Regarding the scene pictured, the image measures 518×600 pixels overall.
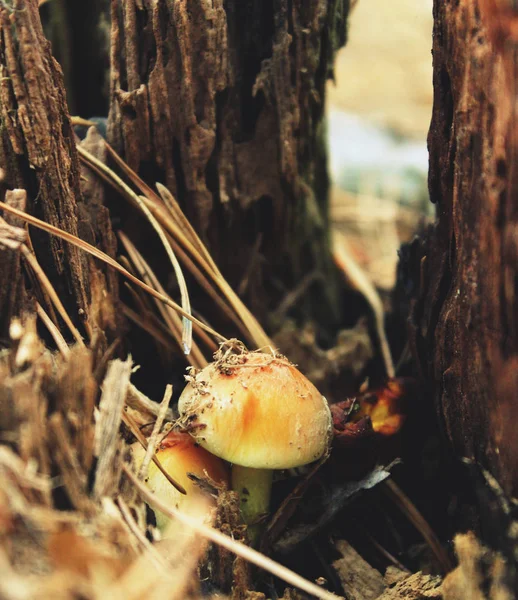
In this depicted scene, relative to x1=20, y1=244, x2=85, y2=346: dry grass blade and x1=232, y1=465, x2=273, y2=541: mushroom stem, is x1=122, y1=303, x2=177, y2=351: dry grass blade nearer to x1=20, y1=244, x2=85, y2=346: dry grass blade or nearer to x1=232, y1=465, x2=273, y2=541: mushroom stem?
x1=20, y1=244, x2=85, y2=346: dry grass blade

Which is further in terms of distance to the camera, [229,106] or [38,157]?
[229,106]

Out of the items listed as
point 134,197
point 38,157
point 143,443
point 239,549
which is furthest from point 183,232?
point 239,549

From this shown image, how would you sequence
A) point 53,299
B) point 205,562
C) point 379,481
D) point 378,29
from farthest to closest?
point 378,29 < point 379,481 < point 53,299 < point 205,562

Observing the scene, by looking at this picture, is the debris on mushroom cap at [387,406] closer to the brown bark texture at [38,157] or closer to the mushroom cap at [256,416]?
the mushroom cap at [256,416]

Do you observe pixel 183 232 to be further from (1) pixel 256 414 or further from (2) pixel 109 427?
(2) pixel 109 427

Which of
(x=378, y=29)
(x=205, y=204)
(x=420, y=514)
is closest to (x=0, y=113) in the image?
(x=205, y=204)

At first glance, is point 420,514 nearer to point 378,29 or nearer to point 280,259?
point 280,259
